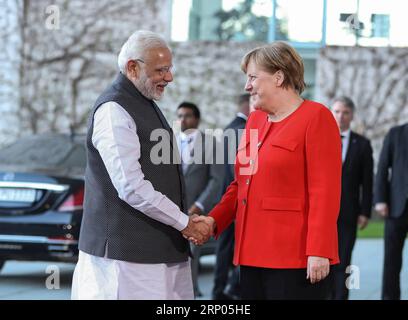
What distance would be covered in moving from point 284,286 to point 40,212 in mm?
5475

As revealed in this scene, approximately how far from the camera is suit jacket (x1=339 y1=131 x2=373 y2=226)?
28.3 feet

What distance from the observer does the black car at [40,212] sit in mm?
9703

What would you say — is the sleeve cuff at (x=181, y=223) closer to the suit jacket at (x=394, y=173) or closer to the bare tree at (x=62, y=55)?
the suit jacket at (x=394, y=173)

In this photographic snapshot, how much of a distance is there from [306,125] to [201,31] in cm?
1806

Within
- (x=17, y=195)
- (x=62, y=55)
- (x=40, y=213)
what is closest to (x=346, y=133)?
(x=40, y=213)

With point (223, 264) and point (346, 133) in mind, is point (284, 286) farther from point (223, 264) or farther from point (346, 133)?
point (223, 264)

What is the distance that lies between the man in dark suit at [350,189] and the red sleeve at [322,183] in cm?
386

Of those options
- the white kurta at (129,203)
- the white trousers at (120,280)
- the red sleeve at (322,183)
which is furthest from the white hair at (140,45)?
the white trousers at (120,280)

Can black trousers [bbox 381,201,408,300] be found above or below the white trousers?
below

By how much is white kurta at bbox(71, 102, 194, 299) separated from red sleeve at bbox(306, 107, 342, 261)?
0.63 m

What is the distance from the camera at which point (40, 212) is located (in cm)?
984

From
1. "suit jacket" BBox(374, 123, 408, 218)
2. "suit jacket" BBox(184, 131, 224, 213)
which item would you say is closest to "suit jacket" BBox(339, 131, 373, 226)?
"suit jacket" BBox(374, 123, 408, 218)

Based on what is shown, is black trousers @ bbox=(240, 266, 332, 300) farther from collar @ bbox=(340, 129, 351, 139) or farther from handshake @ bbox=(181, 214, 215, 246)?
collar @ bbox=(340, 129, 351, 139)

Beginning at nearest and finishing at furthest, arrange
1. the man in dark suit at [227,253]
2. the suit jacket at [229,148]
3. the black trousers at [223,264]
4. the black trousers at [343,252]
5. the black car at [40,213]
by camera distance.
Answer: the black trousers at [343,252] < the suit jacket at [229,148] < the man in dark suit at [227,253] < the black trousers at [223,264] < the black car at [40,213]
